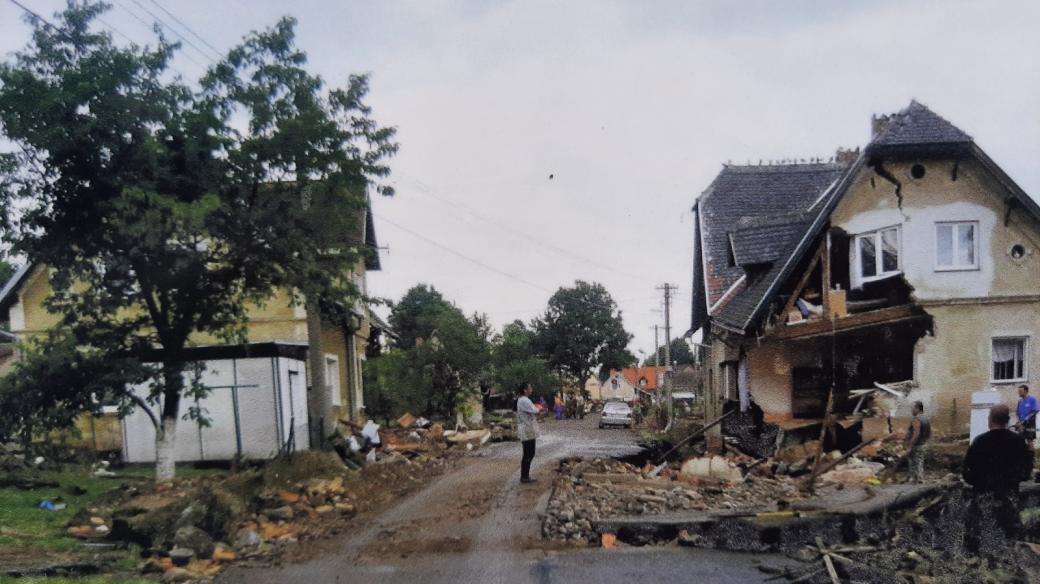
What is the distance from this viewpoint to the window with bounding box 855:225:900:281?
19719 millimetres

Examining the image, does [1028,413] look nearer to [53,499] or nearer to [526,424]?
[526,424]

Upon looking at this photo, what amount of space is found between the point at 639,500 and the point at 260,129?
8559 mm

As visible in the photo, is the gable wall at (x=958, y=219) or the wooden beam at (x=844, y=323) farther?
the gable wall at (x=958, y=219)

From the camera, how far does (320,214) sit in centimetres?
1480

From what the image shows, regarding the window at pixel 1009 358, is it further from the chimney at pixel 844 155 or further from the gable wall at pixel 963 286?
the chimney at pixel 844 155

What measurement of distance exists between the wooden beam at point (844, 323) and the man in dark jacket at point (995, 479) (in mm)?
9937

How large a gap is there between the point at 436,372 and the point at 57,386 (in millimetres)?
18410

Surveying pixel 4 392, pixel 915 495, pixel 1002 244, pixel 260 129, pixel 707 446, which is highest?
pixel 260 129

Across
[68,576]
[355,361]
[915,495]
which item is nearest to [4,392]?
[68,576]

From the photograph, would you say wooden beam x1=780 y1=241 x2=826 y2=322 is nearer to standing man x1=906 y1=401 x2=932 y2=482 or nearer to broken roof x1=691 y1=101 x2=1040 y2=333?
broken roof x1=691 y1=101 x2=1040 y2=333

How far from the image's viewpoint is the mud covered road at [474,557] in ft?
29.6

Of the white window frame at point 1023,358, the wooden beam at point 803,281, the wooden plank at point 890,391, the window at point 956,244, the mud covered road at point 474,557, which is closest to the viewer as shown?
the mud covered road at point 474,557

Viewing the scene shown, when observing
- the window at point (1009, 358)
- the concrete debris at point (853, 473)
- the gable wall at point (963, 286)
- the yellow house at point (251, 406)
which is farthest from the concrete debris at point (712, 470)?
the window at point (1009, 358)

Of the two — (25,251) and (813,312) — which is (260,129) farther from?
(813,312)
